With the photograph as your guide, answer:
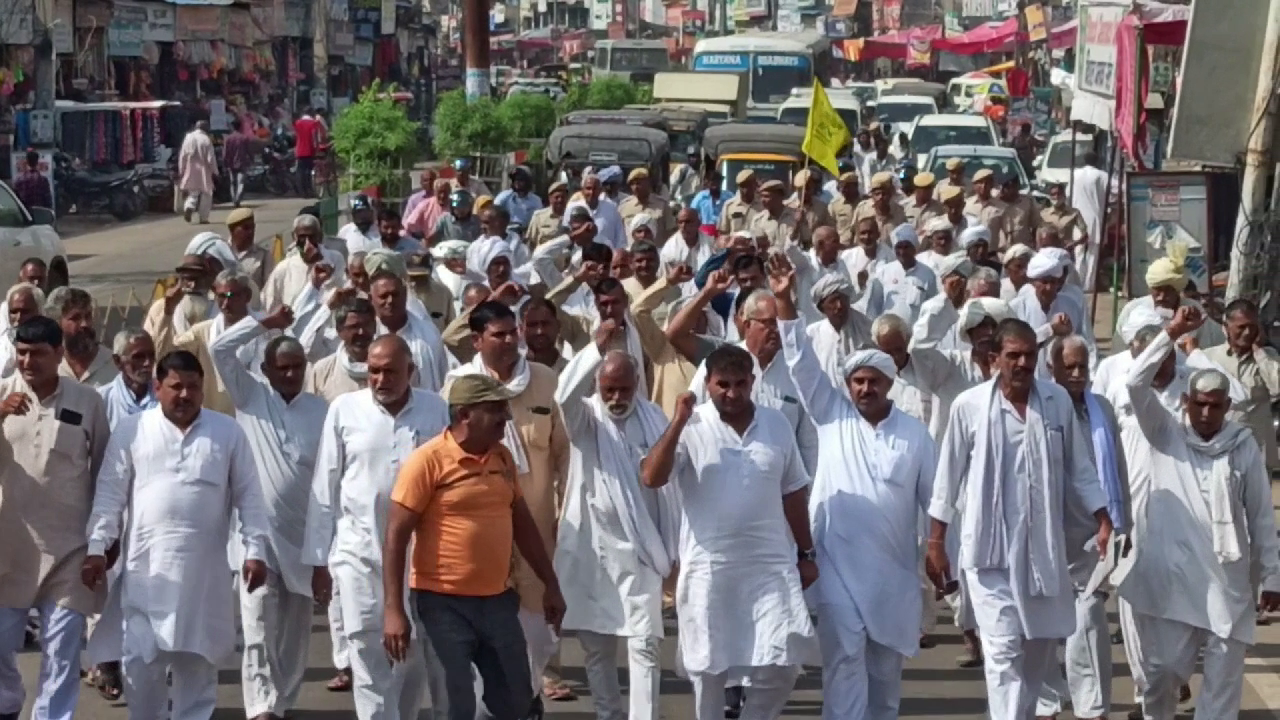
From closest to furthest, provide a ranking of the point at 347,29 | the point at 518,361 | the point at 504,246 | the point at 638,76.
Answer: the point at 518,361, the point at 504,246, the point at 638,76, the point at 347,29

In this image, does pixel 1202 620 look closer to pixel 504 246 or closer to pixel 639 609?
pixel 639 609

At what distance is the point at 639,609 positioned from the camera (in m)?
7.96

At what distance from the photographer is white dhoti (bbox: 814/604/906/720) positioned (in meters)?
7.77

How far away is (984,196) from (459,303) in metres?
5.57

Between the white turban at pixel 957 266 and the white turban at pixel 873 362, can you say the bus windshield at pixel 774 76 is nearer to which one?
the white turban at pixel 957 266

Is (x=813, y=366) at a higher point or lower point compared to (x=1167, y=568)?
higher

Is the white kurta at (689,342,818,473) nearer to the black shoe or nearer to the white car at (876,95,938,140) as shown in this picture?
the black shoe

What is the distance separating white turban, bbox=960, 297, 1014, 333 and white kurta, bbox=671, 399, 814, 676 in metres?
2.24

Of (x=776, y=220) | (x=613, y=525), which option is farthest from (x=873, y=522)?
(x=776, y=220)

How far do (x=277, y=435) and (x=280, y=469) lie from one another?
13cm

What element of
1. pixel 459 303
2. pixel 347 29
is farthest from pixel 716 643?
pixel 347 29

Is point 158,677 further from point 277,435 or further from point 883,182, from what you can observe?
point 883,182

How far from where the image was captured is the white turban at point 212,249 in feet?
36.6

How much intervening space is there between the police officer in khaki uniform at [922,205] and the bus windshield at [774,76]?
2416 cm
